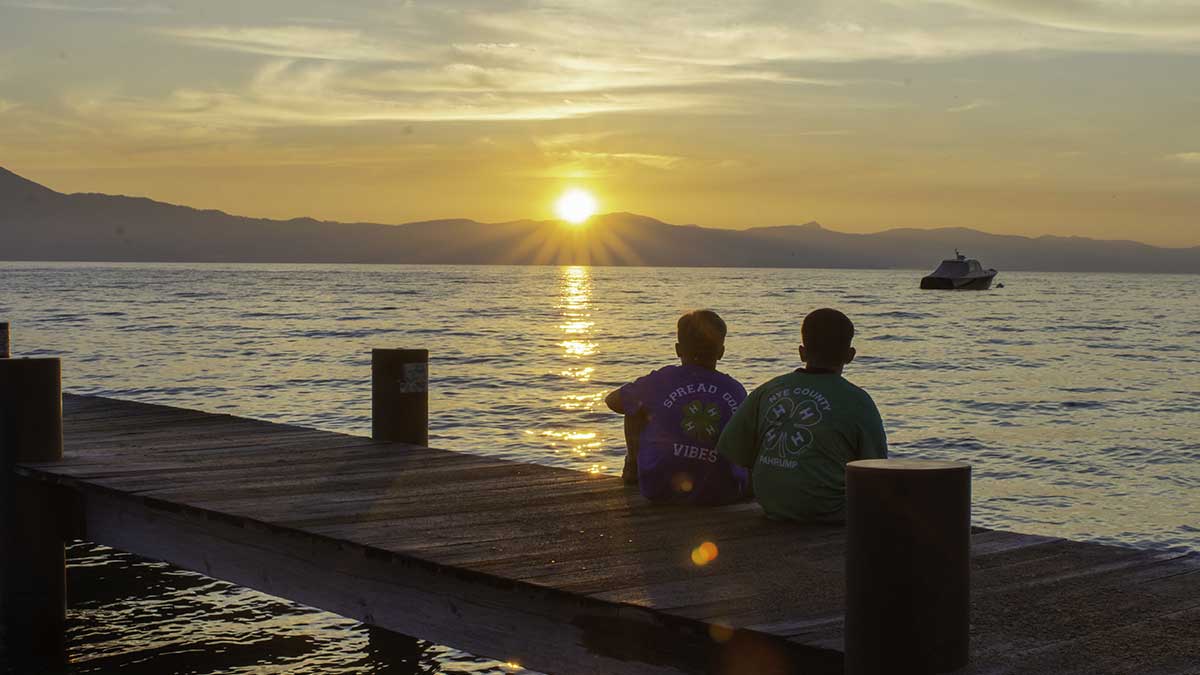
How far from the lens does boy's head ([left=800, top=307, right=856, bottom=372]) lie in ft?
21.0

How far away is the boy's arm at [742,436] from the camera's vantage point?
258 inches

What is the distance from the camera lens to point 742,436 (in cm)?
661

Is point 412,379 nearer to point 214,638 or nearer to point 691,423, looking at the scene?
point 214,638

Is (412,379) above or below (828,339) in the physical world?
below

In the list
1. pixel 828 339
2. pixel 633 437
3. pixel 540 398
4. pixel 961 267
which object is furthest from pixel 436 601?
pixel 961 267

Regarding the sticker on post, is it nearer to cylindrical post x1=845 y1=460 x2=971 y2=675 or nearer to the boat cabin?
cylindrical post x1=845 y1=460 x2=971 y2=675

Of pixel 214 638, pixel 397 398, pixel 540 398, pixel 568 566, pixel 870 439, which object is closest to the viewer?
pixel 568 566

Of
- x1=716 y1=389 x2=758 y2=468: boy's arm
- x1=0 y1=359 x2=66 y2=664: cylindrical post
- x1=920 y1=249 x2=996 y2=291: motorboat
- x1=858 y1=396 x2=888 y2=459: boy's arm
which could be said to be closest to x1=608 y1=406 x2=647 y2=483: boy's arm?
x1=716 y1=389 x2=758 y2=468: boy's arm

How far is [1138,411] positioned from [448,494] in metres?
26.5

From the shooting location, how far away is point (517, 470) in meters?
8.66

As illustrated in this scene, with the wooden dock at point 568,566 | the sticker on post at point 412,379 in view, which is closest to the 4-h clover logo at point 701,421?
the wooden dock at point 568,566

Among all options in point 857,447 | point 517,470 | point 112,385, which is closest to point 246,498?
point 517,470

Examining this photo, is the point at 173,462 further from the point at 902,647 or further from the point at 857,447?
the point at 902,647

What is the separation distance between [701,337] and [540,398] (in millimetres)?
22211
